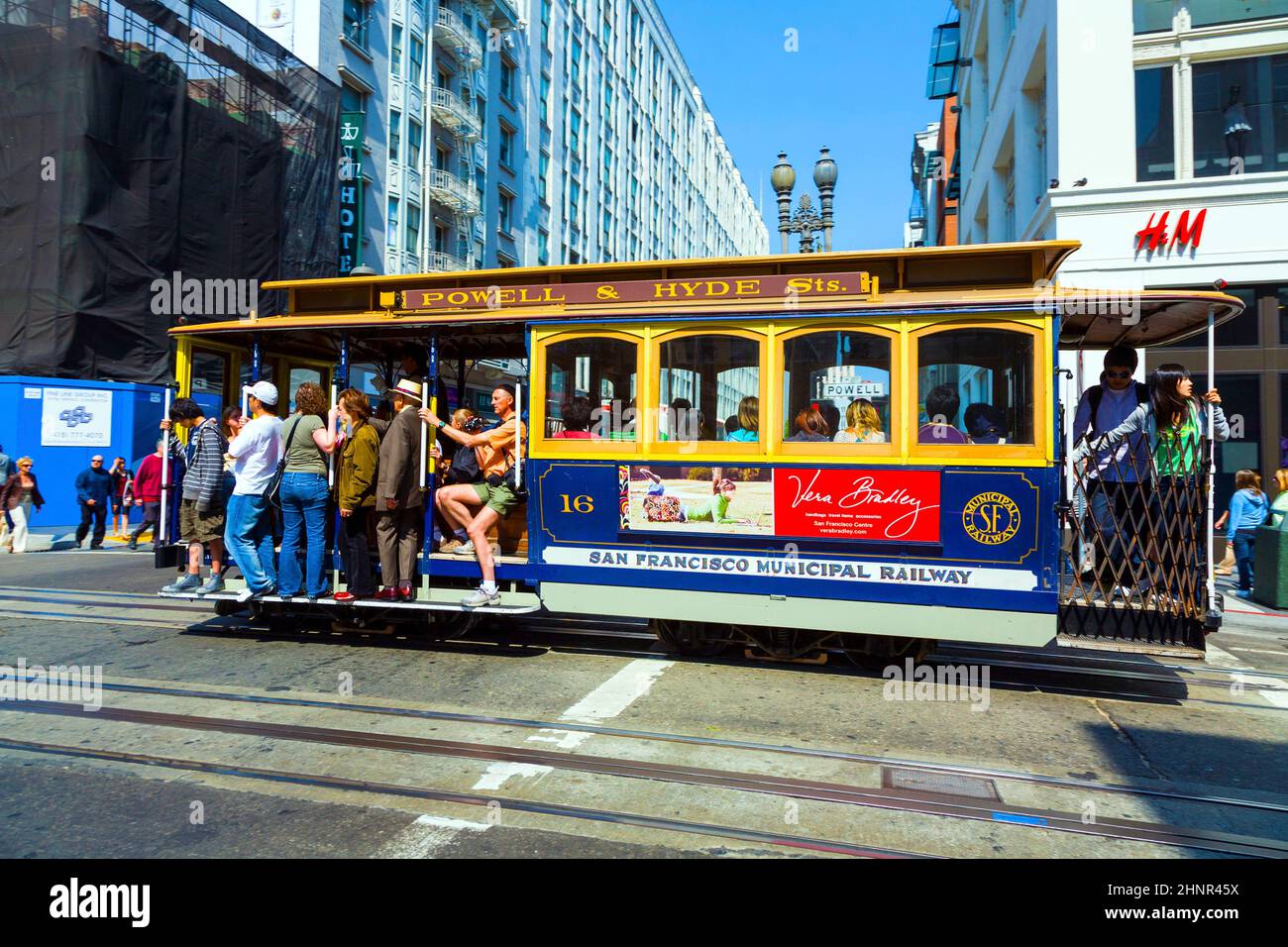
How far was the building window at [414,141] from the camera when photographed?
3102 cm

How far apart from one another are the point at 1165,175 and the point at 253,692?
1568 centimetres

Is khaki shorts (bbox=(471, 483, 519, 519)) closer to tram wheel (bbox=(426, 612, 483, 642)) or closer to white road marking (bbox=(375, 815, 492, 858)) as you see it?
tram wheel (bbox=(426, 612, 483, 642))

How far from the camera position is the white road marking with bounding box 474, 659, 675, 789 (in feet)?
14.9

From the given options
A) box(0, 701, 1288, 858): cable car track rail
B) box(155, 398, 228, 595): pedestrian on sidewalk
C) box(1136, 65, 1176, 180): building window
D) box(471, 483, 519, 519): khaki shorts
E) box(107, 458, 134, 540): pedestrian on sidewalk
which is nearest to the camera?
box(0, 701, 1288, 858): cable car track rail

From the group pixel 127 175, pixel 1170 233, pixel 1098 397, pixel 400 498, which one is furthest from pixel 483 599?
pixel 127 175

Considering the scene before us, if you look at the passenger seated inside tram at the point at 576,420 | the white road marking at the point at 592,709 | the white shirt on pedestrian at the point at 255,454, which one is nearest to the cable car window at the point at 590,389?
the passenger seated inside tram at the point at 576,420

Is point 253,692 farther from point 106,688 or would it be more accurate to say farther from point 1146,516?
point 1146,516

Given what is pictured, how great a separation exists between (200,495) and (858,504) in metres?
5.97

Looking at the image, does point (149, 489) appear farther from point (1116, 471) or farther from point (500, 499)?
point (1116, 471)

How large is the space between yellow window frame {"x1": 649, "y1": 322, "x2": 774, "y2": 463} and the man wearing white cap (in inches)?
134

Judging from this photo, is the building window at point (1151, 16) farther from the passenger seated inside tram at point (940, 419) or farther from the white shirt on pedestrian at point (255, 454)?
the white shirt on pedestrian at point (255, 454)

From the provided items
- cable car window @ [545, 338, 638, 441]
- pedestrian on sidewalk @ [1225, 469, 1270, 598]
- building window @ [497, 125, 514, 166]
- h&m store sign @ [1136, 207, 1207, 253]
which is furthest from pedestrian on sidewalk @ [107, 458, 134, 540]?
building window @ [497, 125, 514, 166]

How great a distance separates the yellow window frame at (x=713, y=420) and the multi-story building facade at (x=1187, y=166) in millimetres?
9300
